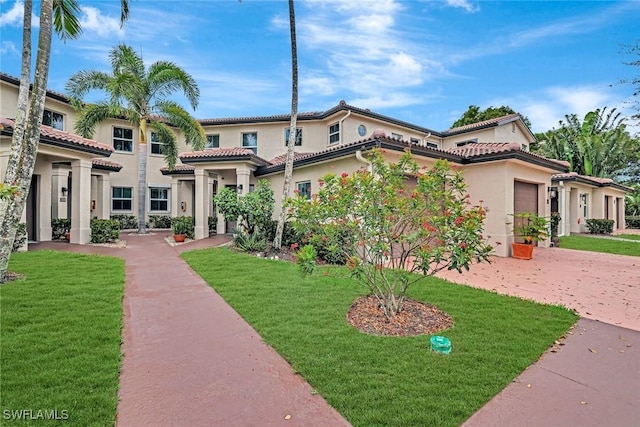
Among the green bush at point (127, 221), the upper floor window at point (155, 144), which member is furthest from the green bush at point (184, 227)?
the upper floor window at point (155, 144)

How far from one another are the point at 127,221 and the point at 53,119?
22.8ft

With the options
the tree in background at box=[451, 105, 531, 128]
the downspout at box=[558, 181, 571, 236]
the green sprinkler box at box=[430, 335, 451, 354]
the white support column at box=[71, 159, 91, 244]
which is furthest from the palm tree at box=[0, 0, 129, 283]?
the tree in background at box=[451, 105, 531, 128]

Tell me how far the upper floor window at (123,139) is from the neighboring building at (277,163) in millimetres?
Answer: 60

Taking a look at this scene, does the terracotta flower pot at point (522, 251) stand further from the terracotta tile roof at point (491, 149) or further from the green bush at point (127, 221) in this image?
the green bush at point (127, 221)

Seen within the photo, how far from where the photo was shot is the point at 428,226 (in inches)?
Result: 210

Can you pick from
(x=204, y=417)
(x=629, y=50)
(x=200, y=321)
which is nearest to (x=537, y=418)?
(x=204, y=417)

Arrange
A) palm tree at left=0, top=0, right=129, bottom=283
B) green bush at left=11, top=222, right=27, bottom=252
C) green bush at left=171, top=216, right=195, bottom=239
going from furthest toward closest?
green bush at left=171, top=216, right=195, bottom=239, green bush at left=11, top=222, right=27, bottom=252, palm tree at left=0, top=0, right=129, bottom=283

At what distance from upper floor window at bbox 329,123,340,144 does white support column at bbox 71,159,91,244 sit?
1274cm

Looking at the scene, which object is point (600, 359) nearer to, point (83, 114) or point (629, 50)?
point (629, 50)

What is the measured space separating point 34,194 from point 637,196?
4632cm

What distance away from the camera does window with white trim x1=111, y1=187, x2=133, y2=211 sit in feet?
70.8

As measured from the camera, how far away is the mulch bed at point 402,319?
17.1 feet

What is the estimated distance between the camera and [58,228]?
48.3 ft

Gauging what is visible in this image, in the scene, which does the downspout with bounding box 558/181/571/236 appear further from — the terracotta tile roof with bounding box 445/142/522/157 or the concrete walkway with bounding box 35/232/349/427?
the concrete walkway with bounding box 35/232/349/427
